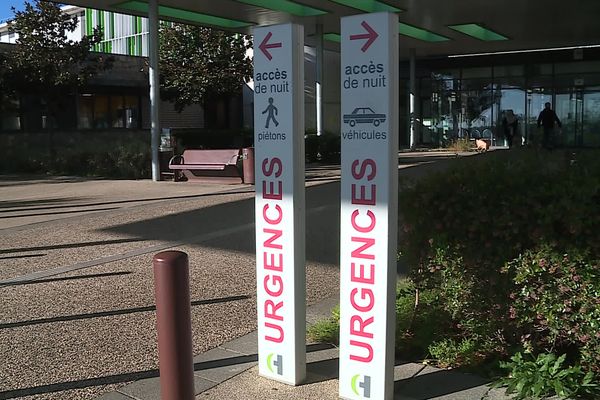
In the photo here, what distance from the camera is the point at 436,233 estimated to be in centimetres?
397

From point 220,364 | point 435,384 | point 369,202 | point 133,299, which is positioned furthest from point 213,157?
point 369,202

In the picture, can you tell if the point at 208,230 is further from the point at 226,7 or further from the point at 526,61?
the point at 526,61

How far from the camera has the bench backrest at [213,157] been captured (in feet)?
49.8

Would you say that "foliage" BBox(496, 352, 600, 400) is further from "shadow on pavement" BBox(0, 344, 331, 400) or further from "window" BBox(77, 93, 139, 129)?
"window" BBox(77, 93, 139, 129)

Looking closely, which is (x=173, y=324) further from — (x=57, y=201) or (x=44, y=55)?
(x=44, y=55)

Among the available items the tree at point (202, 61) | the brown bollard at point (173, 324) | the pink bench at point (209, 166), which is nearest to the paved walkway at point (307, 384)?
the brown bollard at point (173, 324)

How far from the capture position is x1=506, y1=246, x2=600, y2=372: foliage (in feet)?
11.4

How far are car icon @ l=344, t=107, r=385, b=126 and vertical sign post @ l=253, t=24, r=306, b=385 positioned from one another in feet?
1.18

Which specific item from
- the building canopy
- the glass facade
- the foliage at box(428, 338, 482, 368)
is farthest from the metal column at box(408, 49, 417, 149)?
the foliage at box(428, 338, 482, 368)

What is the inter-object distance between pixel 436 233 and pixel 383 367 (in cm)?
92

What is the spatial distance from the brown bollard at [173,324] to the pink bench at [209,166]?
12135 mm

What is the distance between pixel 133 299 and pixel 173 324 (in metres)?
3.16

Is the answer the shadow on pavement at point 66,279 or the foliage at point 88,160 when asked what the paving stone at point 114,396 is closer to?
the shadow on pavement at point 66,279

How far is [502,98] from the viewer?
30141mm
